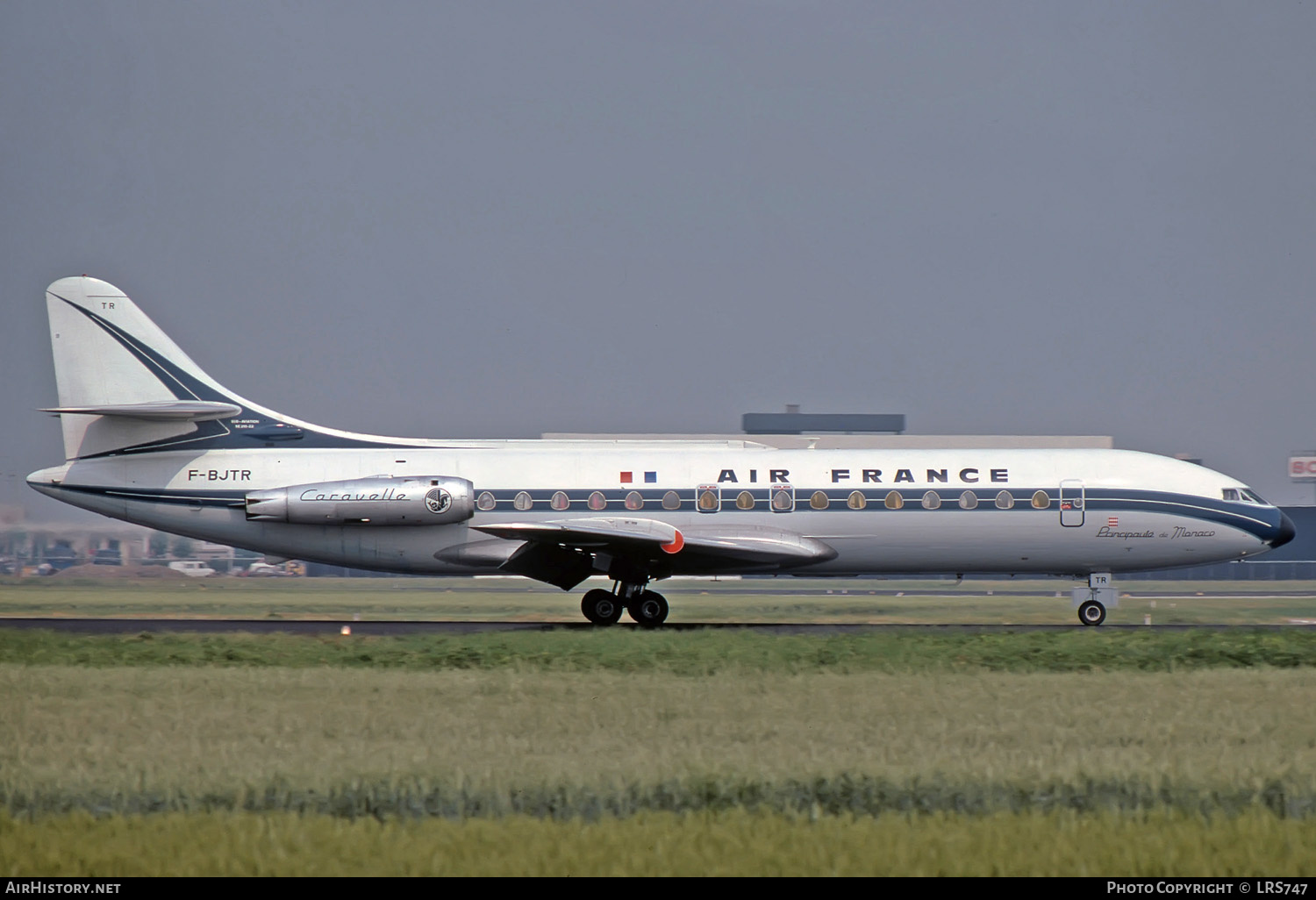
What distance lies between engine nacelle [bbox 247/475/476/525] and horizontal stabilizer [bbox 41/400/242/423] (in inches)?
76.6

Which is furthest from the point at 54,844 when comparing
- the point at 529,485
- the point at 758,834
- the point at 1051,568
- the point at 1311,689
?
the point at 1051,568

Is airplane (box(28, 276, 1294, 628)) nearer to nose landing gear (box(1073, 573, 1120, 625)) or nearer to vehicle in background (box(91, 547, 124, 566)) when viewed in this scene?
nose landing gear (box(1073, 573, 1120, 625))

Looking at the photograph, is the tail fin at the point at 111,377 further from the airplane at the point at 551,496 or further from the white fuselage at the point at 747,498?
the white fuselage at the point at 747,498

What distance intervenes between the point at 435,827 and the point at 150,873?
191cm

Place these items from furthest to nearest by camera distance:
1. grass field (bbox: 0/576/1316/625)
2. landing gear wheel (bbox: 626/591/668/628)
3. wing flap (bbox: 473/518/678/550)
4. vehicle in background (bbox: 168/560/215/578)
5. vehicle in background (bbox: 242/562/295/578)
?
vehicle in background (bbox: 242/562/295/578)
vehicle in background (bbox: 168/560/215/578)
grass field (bbox: 0/576/1316/625)
landing gear wheel (bbox: 626/591/668/628)
wing flap (bbox: 473/518/678/550)

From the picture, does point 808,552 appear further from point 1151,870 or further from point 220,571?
point 220,571

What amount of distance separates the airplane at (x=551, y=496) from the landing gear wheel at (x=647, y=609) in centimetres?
4

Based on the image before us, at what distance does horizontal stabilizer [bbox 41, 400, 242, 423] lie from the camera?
26281 mm

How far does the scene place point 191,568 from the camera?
204ft

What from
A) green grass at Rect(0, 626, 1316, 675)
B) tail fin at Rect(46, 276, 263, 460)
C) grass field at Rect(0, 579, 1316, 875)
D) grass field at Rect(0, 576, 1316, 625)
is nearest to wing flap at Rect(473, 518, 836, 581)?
green grass at Rect(0, 626, 1316, 675)

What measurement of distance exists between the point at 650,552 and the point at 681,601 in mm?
13439

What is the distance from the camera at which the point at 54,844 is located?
345 inches

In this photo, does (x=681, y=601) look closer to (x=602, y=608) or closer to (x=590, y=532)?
(x=602, y=608)

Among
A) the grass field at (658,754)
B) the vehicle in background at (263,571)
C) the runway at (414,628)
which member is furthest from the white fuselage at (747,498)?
the vehicle in background at (263,571)
